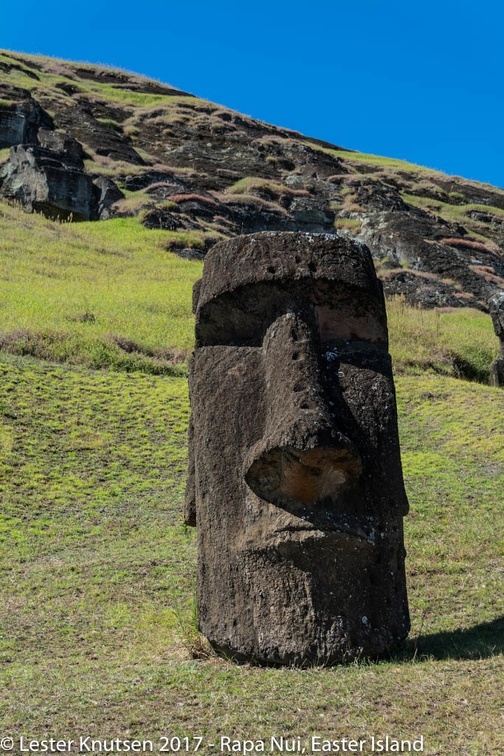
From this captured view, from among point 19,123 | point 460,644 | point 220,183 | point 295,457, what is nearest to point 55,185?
point 19,123

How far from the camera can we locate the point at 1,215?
34312 mm

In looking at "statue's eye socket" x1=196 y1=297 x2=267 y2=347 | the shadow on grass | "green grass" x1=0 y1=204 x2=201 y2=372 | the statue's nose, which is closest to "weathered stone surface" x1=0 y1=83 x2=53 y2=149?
"green grass" x1=0 y1=204 x2=201 y2=372

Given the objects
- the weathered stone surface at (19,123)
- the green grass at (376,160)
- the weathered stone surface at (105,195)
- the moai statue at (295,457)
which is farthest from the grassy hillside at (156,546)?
the green grass at (376,160)

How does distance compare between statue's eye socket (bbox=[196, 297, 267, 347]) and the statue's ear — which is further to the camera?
the statue's ear

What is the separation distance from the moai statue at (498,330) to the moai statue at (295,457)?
13.4 m

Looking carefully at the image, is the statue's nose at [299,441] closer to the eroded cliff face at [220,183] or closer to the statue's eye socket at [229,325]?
the statue's eye socket at [229,325]

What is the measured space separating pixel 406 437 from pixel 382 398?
9.34 meters

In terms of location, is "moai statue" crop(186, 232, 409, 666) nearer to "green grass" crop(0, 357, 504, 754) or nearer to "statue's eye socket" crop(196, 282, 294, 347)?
"statue's eye socket" crop(196, 282, 294, 347)

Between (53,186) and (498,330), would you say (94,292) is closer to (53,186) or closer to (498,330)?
(498,330)

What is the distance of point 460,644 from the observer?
6055 millimetres

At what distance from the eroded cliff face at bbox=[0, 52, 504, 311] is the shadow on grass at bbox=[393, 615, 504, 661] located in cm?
2766

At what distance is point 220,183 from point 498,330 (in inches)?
1213

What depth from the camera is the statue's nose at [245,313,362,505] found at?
18.8 ft

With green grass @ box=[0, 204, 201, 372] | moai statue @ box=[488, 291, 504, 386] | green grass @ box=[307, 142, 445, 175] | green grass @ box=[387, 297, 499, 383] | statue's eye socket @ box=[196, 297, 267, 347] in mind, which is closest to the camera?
statue's eye socket @ box=[196, 297, 267, 347]
